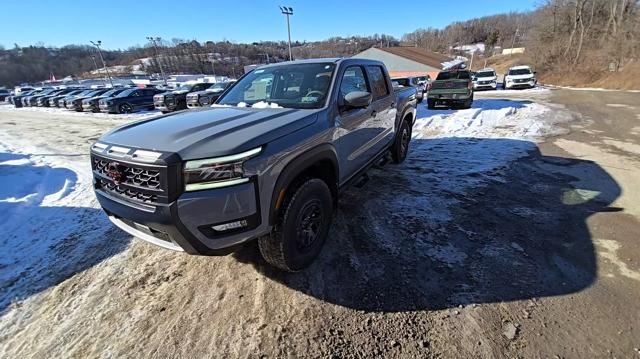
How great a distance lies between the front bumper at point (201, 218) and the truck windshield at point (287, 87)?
1.36 metres

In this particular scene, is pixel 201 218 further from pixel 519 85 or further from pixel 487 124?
pixel 519 85

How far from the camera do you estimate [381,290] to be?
2736mm

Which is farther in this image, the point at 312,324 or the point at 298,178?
the point at 298,178

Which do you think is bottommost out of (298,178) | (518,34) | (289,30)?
(298,178)

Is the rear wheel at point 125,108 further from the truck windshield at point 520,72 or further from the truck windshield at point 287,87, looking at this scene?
the truck windshield at point 520,72

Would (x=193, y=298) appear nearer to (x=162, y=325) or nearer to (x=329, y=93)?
(x=162, y=325)

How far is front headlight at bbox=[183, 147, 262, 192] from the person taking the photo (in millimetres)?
2158

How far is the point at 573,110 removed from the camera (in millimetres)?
12719

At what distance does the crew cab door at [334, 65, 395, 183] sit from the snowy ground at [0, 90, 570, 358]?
2.27 ft

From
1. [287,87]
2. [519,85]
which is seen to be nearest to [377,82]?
[287,87]

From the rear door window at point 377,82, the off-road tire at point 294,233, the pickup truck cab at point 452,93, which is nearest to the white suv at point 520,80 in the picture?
the pickup truck cab at point 452,93

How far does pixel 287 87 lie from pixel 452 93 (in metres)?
11.6

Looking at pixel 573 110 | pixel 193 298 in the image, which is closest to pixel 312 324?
pixel 193 298

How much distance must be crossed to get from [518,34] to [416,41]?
39470 millimetres
